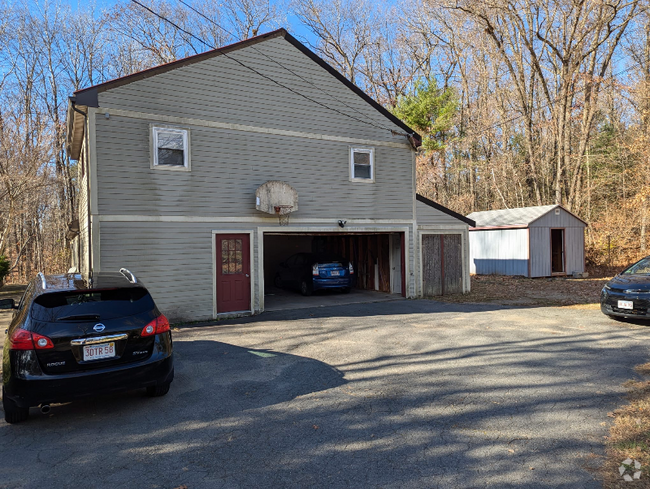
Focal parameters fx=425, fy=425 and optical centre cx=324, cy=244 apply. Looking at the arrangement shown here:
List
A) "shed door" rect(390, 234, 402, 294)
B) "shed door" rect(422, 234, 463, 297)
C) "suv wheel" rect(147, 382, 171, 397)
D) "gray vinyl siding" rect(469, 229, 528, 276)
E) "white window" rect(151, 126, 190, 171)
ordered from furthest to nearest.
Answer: "gray vinyl siding" rect(469, 229, 528, 276), "shed door" rect(390, 234, 402, 294), "shed door" rect(422, 234, 463, 297), "white window" rect(151, 126, 190, 171), "suv wheel" rect(147, 382, 171, 397)

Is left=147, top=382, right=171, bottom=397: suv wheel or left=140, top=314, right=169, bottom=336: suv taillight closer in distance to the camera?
left=140, top=314, right=169, bottom=336: suv taillight

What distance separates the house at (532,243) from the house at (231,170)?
7.56m

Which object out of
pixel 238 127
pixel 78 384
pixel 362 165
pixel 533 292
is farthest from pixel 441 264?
pixel 78 384

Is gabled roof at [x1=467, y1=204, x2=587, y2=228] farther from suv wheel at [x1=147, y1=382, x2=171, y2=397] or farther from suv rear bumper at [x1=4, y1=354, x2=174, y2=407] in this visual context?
suv rear bumper at [x1=4, y1=354, x2=174, y2=407]

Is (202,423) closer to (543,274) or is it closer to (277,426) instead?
(277,426)

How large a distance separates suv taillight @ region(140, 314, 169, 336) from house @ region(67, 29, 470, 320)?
17.0 ft

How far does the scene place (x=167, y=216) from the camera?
10094 millimetres

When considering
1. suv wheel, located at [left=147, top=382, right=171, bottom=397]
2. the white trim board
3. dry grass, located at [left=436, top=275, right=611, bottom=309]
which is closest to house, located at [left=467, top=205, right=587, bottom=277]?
dry grass, located at [left=436, top=275, right=611, bottom=309]

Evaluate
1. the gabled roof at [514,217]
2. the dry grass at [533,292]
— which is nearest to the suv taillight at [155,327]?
the dry grass at [533,292]

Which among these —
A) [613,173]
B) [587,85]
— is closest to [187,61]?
[587,85]

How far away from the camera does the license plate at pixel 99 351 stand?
4418 mm

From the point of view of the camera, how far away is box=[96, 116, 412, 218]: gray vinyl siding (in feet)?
31.6

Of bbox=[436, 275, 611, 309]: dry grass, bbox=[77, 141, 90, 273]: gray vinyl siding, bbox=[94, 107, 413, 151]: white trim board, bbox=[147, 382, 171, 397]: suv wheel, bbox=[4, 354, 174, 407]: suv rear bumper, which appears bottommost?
bbox=[147, 382, 171, 397]: suv wheel

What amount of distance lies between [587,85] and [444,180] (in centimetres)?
1060
